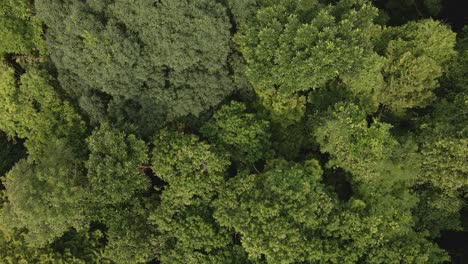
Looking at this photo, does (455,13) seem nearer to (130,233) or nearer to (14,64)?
(130,233)

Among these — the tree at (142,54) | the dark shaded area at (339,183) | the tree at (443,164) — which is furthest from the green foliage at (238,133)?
the tree at (443,164)

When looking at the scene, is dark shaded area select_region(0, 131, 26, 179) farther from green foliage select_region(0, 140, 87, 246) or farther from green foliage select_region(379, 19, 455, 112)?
green foliage select_region(379, 19, 455, 112)

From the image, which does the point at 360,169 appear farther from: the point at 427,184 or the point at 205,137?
the point at 205,137

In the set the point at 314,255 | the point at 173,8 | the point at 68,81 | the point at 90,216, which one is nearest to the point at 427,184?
the point at 314,255

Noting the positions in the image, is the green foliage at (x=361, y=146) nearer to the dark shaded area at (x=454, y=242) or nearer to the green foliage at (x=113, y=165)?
the dark shaded area at (x=454, y=242)

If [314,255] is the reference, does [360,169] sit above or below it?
above

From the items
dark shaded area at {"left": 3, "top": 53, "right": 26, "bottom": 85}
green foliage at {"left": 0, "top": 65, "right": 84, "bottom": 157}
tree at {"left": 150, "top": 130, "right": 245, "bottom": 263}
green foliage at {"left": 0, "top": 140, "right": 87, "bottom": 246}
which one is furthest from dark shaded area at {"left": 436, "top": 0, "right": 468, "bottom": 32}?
dark shaded area at {"left": 3, "top": 53, "right": 26, "bottom": 85}
